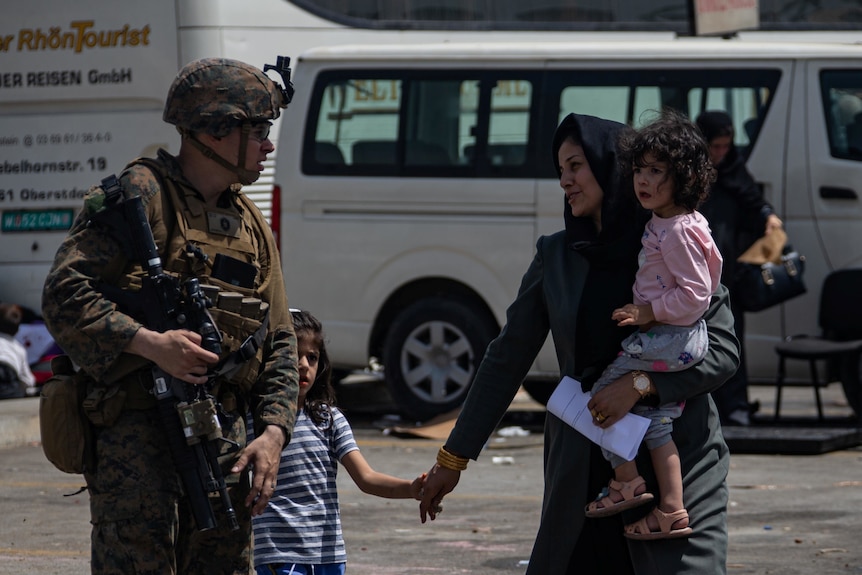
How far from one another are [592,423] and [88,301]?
121 centimetres

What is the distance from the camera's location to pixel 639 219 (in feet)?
12.6

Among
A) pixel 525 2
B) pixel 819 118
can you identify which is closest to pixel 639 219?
pixel 819 118

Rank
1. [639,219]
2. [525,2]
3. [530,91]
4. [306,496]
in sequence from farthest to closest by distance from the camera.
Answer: [525,2], [530,91], [306,496], [639,219]

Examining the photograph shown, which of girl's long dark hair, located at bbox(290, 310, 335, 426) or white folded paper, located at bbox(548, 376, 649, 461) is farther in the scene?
girl's long dark hair, located at bbox(290, 310, 335, 426)

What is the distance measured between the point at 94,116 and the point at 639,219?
9.37 meters

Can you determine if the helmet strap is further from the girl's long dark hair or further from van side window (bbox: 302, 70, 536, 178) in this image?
van side window (bbox: 302, 70, 536, 178)

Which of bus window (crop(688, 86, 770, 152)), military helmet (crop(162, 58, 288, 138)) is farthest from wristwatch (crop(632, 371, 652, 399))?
bus window (crop(688, 86, 770, 152))

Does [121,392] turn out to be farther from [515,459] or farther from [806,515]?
[515,459]

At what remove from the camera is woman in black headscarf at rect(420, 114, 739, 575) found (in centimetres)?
370

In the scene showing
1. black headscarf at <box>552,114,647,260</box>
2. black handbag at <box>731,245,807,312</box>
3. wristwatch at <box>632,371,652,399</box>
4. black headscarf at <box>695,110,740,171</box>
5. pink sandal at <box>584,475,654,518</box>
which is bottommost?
black handbag at <box>731,245,807,312</box>

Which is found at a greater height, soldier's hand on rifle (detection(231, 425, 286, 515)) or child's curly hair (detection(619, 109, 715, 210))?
child's curly hair (detection(619, 109, 715, 210))

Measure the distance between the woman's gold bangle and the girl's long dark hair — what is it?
1.85 feet

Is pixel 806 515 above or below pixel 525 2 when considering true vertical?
below

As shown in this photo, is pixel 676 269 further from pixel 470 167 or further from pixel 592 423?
pixel 470 167
